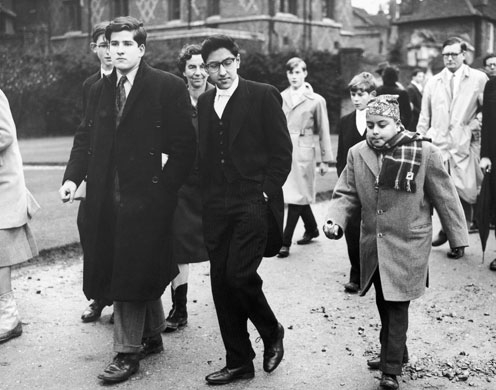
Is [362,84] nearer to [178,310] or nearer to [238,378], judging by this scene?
[178,310]

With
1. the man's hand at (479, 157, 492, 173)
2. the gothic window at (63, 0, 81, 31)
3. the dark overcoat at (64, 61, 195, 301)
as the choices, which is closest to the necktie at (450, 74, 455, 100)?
the man's hand at (479, 157, 492, 173)

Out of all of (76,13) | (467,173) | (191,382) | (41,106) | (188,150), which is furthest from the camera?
(76,13)

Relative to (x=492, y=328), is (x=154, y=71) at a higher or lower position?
higher

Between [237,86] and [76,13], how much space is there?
42.0 meters

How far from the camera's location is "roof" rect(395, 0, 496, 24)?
40156mm

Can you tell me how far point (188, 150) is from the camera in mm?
5043

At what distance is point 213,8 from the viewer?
37906 mm

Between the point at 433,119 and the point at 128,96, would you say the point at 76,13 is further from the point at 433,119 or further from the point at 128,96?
the point at 128,96

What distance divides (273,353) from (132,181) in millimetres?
1443

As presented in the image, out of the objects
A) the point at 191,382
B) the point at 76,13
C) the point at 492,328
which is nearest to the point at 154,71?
the point at 191,382

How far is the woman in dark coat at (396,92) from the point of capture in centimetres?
921

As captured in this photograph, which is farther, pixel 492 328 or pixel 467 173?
pixel 467 173

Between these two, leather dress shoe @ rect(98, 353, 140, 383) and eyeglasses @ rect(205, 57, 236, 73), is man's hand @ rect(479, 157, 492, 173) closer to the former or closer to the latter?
eyeglasses @ rect(205, 57, 236, 73)

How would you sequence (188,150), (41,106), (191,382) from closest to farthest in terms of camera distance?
(191,382), (188,150), (41,106)
